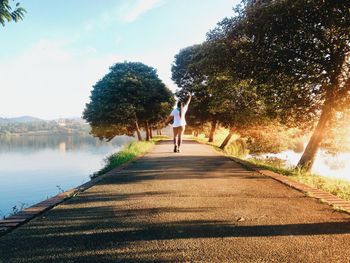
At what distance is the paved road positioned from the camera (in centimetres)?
310

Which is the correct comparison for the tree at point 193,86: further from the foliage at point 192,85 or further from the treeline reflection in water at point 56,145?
the treeline reflection in water at point 56,145

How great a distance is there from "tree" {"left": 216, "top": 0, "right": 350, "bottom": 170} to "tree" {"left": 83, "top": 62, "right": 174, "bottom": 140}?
69.5ft

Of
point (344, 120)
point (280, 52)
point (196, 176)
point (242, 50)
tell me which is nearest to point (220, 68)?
point (242, 50)

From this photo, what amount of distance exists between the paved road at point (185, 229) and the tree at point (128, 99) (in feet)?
90.8

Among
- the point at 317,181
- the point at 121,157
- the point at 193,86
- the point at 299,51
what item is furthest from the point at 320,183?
the point at 193,86

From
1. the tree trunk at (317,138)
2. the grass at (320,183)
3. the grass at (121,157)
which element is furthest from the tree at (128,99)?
the grass at (320,183)

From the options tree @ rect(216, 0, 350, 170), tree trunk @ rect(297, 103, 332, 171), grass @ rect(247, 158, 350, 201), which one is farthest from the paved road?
tree @ rect(216, 0, 350, 170)

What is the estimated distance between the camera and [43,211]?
4.82m

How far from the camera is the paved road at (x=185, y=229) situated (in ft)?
10.2

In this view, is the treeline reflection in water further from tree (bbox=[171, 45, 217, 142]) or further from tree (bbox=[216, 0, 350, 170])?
tree (bbox=[216, 0, 350, 170])

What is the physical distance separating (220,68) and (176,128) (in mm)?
3422

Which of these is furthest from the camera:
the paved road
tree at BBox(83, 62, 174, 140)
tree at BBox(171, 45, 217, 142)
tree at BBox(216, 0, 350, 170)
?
tree at BBox(171, 45, 217, 142)

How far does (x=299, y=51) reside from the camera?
12.3m

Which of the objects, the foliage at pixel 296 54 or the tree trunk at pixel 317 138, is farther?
the tree trunk at pixel 317 138
